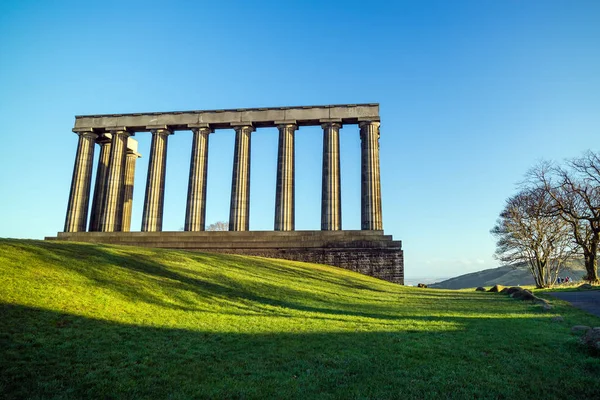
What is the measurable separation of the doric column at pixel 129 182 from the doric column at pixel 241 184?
1538 cm

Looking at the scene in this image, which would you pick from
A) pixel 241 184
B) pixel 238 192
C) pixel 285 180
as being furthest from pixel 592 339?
pixel 241 184

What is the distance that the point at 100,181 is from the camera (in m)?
48.8

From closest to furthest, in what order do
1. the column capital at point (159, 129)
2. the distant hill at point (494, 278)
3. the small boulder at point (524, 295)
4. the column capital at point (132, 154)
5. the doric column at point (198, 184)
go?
the small boulder at point (524, 295), the doric column at point (198, 184), the column capital at point (159, 129), the column capital at point (132, 154), the distant hill at point (494, 278)

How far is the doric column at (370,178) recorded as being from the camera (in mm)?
40906

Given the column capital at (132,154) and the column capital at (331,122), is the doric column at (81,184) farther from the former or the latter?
the column capital at (331,122)

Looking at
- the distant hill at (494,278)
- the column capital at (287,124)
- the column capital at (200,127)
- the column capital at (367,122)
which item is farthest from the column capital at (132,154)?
the distant hill at (494,278)

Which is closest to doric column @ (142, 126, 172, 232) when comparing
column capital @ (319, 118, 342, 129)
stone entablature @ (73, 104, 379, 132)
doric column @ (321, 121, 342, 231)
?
stone entablature @ (73, 104, 379, 132)

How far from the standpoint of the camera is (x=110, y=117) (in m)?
47.6

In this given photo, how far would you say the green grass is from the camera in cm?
741

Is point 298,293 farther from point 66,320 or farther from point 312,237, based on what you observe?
point 312,237

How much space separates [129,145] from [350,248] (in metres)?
32.2

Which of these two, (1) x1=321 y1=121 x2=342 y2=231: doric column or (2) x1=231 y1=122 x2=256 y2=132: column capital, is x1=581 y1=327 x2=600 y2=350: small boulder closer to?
(1) x1=321 y1=121 x2=342 y2=231: doric column

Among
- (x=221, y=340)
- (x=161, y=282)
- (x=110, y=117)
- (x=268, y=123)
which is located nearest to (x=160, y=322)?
(x=221, y=340)

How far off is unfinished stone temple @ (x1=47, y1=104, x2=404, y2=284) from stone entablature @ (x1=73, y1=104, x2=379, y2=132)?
4.5 inches
